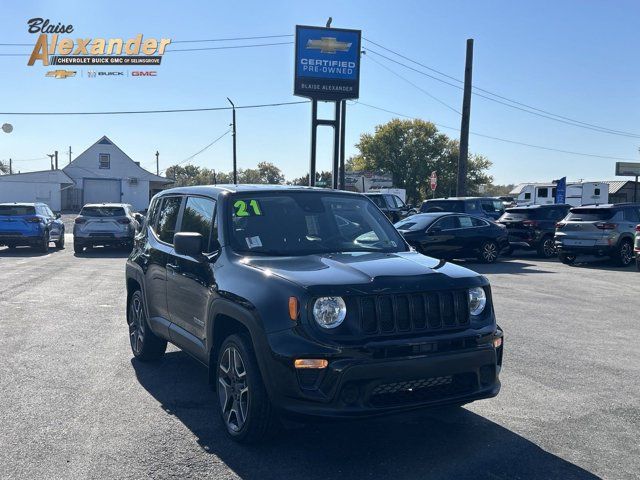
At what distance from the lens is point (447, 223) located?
17.6 metres

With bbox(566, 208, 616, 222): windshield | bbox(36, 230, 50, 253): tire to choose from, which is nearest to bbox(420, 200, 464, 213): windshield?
bbox(566, 208, 616, 222): windshield

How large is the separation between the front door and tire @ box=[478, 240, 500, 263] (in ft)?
43.2

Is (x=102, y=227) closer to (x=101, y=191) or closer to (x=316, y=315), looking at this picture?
(x=316, y=315)

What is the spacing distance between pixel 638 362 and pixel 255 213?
449cm

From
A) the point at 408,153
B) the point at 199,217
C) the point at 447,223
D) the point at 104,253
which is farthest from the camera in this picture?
the point at 408,153

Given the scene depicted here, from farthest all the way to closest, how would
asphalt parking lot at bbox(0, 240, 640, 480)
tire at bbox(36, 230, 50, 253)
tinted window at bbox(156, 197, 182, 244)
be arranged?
tire at bbox(36, 230, 50, 253)
tinted window at bbox(156, 197, 182, 244)
asphalt parking lot at bbox(0, 240, 640, 480)

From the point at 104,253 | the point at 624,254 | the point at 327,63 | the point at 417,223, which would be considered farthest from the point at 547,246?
the point at 104,253

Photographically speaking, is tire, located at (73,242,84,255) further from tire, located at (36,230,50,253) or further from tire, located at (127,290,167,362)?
tire, located at (127,290,167,362)

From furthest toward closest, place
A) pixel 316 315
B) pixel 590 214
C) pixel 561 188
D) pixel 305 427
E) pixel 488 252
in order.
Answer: pixel 561 188 → pixel 488 252 → pixel 590 214 → pixel 305 427 → pixel 316 315

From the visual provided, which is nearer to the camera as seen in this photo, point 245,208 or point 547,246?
point 245,208

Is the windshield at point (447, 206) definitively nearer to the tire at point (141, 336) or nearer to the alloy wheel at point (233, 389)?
the tire at point (141, 336)

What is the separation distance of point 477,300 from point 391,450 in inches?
46.6

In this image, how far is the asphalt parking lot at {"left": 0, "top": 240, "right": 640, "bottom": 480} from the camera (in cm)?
406

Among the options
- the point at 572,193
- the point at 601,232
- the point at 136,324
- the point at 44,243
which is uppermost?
the point at 572,193
